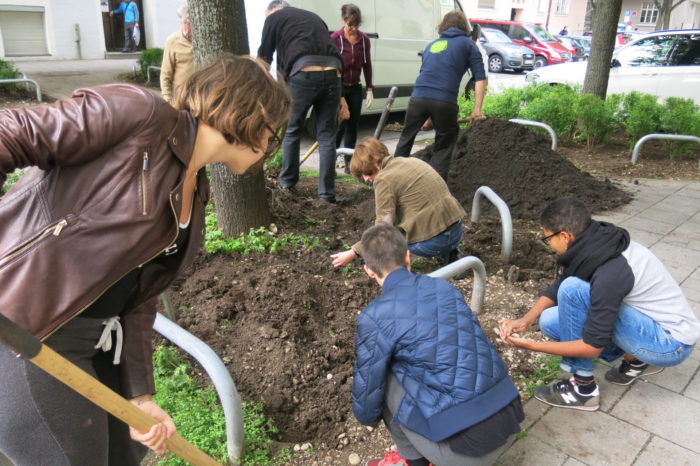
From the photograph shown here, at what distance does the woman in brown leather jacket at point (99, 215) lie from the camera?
126 cm

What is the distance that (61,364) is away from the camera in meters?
1.28

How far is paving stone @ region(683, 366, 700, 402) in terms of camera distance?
300 centimetres

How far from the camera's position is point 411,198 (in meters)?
4.04

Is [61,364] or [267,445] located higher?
[61,364]

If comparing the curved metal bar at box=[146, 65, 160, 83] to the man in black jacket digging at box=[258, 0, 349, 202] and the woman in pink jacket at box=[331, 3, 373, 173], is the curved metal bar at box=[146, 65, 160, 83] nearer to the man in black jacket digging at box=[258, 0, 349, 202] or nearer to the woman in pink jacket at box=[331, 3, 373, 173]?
the woman in pink jacket at box=[331, 3, 373, 173]

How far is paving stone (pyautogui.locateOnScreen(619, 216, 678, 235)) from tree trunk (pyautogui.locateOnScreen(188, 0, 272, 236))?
11.7 ft

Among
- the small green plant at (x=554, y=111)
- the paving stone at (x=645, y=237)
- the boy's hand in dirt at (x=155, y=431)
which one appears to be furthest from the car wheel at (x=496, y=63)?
the boy's hand in dirt at (x=155, y=431)

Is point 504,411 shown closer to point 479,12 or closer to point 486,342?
point 486,342

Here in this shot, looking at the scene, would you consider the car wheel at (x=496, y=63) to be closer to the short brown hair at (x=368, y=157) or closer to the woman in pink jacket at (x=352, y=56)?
the woman in pink jacket at (x=352, y=56)

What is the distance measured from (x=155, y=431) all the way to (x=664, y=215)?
5.78 m

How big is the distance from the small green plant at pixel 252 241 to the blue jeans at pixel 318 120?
1.13m

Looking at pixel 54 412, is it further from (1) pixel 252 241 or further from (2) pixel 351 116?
(2) pixel 351 116

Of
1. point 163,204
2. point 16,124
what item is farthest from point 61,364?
point 16,124

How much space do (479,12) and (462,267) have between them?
124 ft
